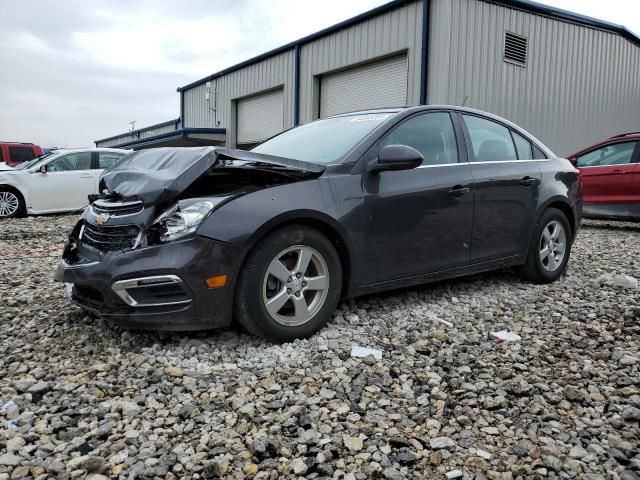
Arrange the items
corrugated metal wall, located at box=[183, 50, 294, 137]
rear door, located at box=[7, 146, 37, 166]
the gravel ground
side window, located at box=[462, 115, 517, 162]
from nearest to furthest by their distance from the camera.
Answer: the gravel ground, side window, located at box=[462, 115, 517, 162], corrugated metal wall, located at box=[183, 50, 294, 137], rear door, located at box=[7, 146, 37, 166]

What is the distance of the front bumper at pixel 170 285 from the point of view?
2.95m

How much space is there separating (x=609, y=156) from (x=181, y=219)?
340 inches

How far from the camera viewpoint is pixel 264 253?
122 inches

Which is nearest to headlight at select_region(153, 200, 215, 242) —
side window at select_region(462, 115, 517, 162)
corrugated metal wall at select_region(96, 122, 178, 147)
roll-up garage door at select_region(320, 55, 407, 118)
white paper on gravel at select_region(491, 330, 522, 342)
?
white paper on gravel at select_region(491, 330, 522, 342)

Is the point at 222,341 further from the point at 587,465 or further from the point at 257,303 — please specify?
the point at 587,465

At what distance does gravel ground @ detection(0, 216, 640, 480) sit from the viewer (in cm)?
213

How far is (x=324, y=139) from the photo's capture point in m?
4.02

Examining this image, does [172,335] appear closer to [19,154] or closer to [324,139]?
[324,139]

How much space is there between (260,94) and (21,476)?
18.0 meters

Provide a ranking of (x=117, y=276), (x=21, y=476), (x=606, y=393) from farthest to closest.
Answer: (x=117, y=276) → (x=606, y=393) → (x=21, y=476)

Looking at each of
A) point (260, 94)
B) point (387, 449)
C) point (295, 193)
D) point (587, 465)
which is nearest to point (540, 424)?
point (587, 465)

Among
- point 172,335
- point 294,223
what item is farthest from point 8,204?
point 294,223

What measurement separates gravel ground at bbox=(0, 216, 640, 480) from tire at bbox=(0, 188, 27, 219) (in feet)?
25.5

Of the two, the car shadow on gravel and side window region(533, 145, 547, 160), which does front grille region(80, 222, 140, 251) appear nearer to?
the car shadow on gravel
